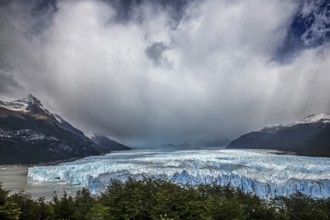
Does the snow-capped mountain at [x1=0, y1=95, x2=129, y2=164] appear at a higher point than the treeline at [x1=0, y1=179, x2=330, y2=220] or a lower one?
higher

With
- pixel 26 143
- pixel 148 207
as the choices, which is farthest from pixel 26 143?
pixel 148 207

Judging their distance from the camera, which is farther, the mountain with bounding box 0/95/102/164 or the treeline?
the mountain with bounding box 0/95/102/164

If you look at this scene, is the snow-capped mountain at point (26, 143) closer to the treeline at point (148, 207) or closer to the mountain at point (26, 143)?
the mountain at point (26, 143)

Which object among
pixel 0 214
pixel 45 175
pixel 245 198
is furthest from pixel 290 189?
pixel 45 175

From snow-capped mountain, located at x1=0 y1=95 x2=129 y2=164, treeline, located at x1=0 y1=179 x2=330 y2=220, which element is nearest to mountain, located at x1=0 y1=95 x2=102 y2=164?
snow-capped mountain, located at x1=0 y1=95 x2=129 y2=164

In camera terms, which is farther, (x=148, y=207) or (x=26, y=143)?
(x=26, y=143)

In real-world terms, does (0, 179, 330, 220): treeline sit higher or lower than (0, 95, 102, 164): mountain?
lower

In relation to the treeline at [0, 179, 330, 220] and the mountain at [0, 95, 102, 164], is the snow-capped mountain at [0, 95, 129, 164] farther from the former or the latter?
the treeline at [0, 179, 330, 220]

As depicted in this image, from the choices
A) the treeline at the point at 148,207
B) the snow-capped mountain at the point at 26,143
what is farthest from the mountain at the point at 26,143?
the treeline at the point at 148,207

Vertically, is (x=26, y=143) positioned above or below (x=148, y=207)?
above

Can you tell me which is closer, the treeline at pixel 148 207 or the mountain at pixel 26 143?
the treeline at pixel 148 207

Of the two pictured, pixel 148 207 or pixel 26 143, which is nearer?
pixel 148 207

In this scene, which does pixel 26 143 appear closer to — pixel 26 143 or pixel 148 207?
pixel 26 143
